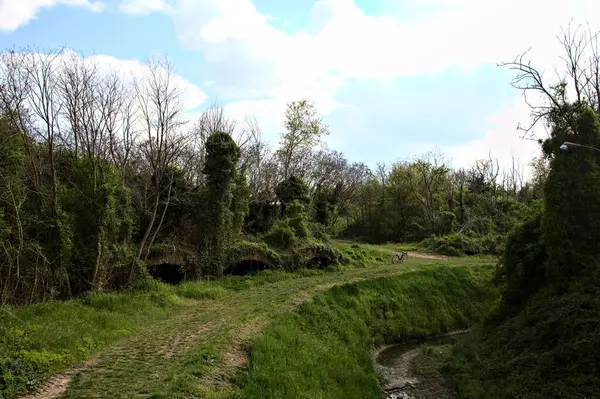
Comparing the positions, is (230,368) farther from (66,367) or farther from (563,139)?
(563,139)

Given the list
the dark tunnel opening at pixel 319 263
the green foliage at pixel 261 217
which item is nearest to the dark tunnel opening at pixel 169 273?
the green foliage at pixel 261 217

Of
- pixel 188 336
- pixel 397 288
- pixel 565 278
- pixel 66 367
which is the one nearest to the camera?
pixel 66 367

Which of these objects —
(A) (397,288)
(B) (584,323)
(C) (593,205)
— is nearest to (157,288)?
(A) (397,288)

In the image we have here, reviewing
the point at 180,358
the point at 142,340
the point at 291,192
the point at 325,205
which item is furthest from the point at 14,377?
the point at 325,205

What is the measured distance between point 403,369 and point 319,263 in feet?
38.5

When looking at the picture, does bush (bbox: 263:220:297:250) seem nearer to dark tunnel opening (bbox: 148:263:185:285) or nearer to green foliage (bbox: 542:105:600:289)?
dark tunnel opening (bbox: 148:263:185:285)

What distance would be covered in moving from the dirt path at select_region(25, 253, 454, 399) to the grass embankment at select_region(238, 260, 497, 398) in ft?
2.19

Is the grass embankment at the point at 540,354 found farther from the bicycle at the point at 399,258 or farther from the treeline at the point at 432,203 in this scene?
the treeline at the point at 432,203

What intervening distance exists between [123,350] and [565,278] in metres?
15.3

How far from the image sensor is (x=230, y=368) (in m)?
11.2

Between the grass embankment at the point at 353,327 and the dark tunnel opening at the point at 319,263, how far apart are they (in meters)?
4.80

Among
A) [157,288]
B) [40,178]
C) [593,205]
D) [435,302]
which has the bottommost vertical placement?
[435,302]

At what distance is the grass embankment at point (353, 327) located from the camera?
12.4 meters

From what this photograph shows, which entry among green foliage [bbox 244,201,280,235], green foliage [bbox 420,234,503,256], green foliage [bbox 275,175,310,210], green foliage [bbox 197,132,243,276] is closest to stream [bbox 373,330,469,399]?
green foliage [bbox 197,132,243,276]
